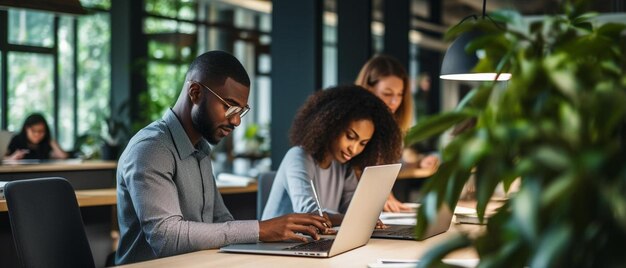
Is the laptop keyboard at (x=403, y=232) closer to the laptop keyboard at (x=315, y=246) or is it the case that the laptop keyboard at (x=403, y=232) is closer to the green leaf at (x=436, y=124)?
the laptop keyboard at (x=315, y=246)

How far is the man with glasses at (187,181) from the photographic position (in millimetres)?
2529

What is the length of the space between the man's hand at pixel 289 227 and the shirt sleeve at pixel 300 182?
1.91ft

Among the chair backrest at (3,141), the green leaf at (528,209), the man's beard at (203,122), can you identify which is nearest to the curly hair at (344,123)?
the man's beard at (203,122)

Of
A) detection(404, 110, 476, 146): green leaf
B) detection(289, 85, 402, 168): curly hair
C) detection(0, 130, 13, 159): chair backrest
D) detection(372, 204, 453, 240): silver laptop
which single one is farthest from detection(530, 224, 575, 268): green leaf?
detection(0, 130, 13, 159): chair backrest

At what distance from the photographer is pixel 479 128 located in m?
1.17

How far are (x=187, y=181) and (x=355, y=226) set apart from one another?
0.61 m

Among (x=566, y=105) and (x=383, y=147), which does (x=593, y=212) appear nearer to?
(x=566, y=105)

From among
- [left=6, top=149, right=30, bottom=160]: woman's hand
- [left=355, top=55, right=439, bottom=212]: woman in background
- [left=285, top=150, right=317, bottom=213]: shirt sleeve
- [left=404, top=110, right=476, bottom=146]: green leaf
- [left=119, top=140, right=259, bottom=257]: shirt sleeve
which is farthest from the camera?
[left=6, top=149, right=30, bottom=160]: woman's hand

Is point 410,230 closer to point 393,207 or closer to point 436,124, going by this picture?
point 393,207

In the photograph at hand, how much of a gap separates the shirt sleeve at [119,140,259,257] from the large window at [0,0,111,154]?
6.71 metres

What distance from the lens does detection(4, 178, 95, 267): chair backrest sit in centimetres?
228

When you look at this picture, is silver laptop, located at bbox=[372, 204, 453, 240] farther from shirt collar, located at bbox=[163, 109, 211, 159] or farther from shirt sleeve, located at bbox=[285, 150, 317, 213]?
shirt collar, located at bbox=[163, 109, 211, 159]

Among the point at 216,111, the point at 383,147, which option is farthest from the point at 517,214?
the point at 383,147

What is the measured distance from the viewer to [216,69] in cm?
280
